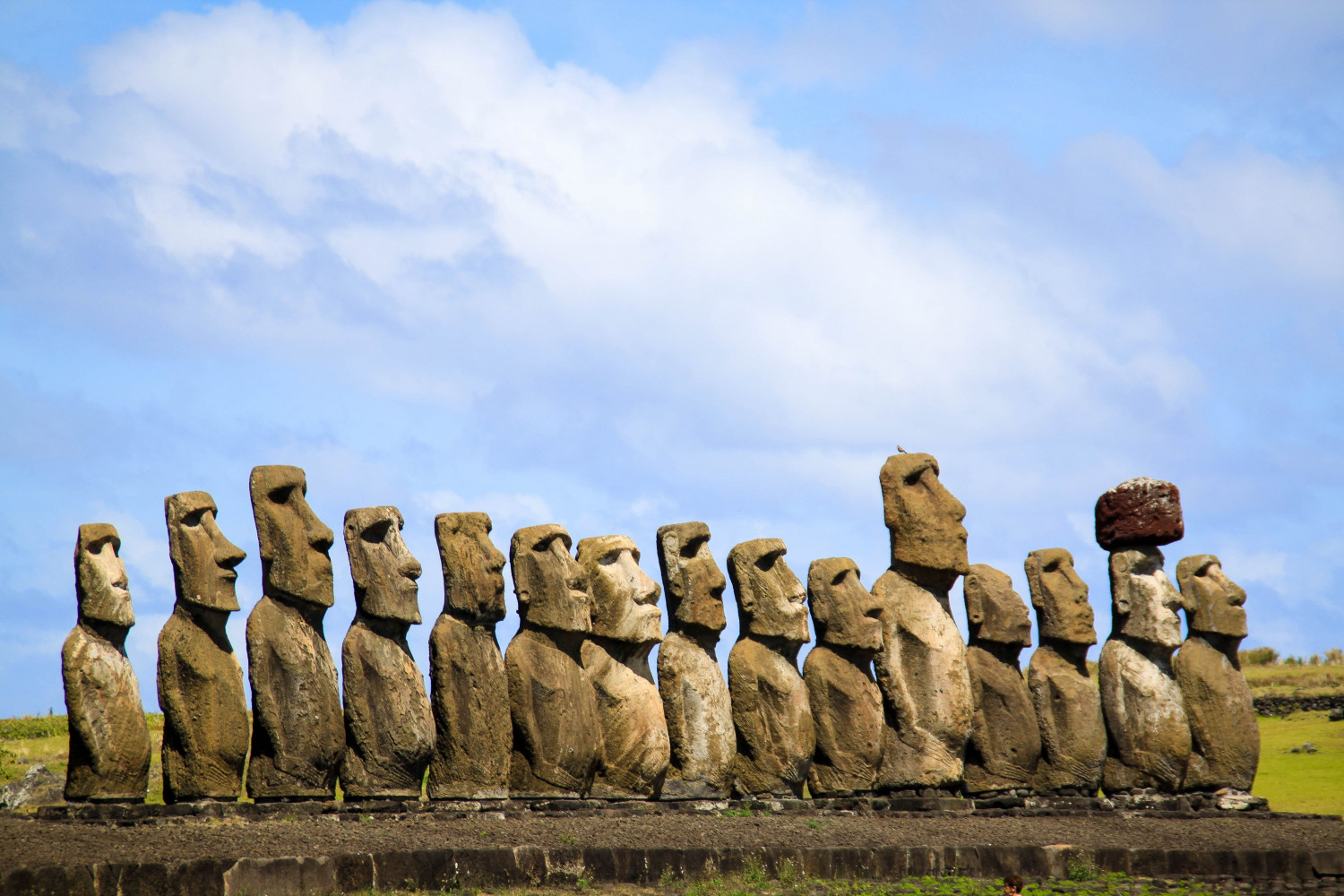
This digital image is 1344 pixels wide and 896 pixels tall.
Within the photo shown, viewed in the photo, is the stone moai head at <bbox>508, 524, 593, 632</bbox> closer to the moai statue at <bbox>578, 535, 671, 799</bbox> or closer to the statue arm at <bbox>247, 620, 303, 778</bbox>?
the moai statue at <bbox>578, 535, 671, 799</bbox>

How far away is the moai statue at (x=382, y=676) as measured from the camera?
1209cm

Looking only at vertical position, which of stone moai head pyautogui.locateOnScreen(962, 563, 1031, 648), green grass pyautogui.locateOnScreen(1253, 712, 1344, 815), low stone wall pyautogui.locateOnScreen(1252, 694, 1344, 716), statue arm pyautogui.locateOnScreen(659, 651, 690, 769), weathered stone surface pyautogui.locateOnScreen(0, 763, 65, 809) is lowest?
green grass pyautogui.locateOnScreen(1253, 712, 1344, 815)

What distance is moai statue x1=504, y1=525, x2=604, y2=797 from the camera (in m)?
12.7

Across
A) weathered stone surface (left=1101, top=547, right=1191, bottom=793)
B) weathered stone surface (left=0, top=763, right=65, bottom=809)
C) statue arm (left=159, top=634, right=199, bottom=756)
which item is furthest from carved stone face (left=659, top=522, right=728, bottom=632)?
weathered stone surface (left=0, top=763, right=65, bottom=809)

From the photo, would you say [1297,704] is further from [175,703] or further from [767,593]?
[175,703]

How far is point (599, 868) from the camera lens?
34.2ft

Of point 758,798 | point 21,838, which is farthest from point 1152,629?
point 21,838

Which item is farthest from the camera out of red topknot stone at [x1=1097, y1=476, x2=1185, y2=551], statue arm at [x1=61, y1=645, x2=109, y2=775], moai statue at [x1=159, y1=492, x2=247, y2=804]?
red topknot stone at [x1=1097, y1=476, x2=1185, y2=551]

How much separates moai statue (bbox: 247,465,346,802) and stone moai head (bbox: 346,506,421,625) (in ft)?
0.91

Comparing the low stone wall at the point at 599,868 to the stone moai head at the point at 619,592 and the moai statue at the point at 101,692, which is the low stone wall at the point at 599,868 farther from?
the stone moai head at the point at 619,592

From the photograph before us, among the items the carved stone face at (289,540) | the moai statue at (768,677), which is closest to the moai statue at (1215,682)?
the moai statue at (768,677)

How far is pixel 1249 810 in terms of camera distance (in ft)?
52.0

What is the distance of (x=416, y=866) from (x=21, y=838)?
282 centimetres

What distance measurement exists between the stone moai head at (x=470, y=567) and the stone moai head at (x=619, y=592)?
1.06m
